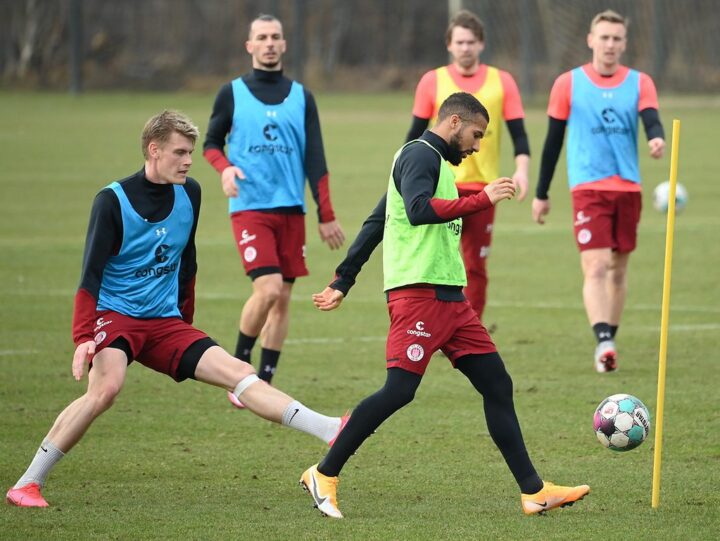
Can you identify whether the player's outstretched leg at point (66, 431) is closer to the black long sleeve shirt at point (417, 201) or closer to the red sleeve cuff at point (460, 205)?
the black long sleeve shirt at point (417, 201)

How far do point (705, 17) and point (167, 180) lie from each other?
36.2 m

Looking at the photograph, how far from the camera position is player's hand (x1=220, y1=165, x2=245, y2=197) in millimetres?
9094

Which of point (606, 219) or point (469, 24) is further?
point (469, 24)

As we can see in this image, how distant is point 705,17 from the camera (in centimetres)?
4022

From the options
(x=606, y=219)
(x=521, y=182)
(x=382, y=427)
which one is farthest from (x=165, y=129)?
(x=606, y=219)

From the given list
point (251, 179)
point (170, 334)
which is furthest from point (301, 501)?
point (251, 179)

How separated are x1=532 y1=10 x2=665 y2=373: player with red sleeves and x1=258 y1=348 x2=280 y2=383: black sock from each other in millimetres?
2499

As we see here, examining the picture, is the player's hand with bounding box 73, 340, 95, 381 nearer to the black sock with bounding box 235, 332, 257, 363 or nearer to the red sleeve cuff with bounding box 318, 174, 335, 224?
the black sock with bounding box 235, 332, 257, 363

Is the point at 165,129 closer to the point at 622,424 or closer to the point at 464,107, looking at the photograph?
the point at 464,107

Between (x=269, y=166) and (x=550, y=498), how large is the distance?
155 inches

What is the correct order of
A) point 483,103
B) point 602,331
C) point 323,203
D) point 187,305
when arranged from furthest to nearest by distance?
point 483,103, point 602,331, point 323,203, point 187,305

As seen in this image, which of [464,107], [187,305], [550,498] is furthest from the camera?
[187,305]

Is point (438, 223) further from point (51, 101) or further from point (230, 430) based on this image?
point (51, 101)

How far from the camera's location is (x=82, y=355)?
20.1 ft
